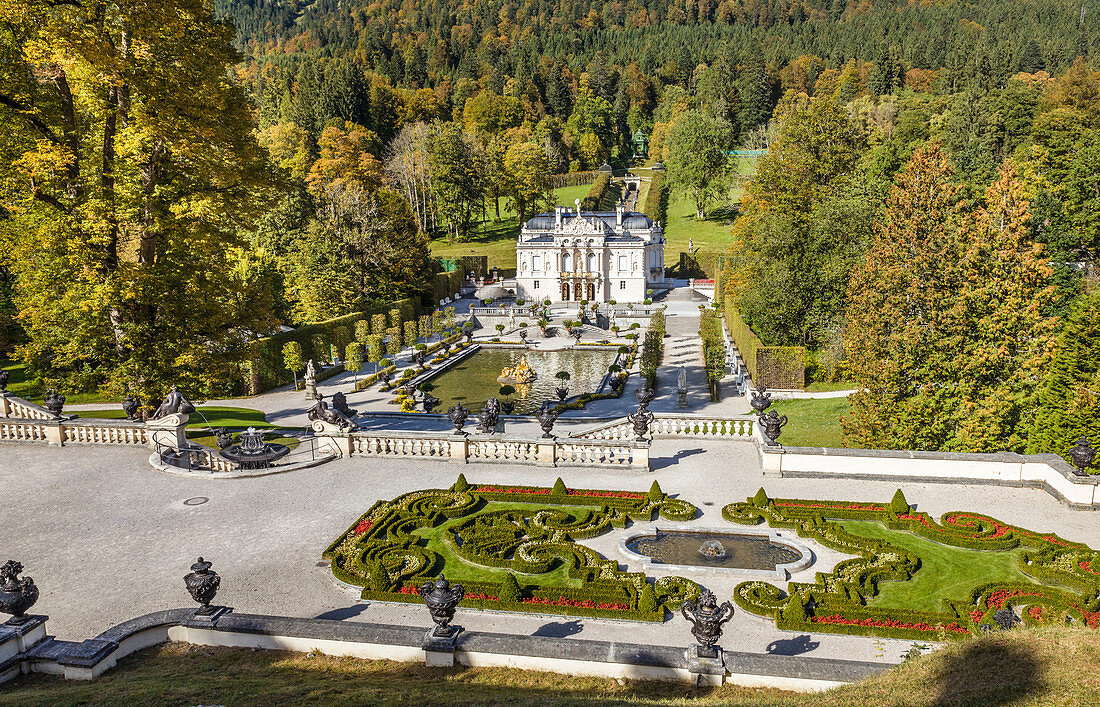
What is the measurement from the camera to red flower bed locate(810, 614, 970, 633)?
13.4m

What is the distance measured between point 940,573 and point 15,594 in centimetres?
1832

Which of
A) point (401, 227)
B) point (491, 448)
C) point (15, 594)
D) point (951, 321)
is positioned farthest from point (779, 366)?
point (401, 227)

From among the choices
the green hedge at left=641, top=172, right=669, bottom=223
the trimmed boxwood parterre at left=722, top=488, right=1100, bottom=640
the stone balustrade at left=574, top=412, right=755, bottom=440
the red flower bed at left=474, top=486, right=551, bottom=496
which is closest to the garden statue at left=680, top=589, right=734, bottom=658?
the trimmed boxwood parterre at left=722, top=488, right=1100, bottom=640

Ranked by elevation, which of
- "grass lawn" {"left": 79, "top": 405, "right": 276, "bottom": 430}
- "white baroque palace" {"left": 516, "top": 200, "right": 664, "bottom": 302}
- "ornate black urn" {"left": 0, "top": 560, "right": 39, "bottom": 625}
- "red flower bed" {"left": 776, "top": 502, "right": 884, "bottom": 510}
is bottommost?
"red flower bed" {"left": 776, "top": 502, "right": 884, "bottom": 510}

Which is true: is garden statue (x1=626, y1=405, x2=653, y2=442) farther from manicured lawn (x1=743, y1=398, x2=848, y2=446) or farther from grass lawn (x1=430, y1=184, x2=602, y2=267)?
grass lawn (x1=430, y1=184, x2=602, y2=267)

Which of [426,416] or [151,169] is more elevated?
[151,169]

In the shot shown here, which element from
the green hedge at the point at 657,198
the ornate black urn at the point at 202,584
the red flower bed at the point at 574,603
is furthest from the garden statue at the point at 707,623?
the green hedge at the point at 657,198

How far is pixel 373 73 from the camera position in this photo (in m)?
134

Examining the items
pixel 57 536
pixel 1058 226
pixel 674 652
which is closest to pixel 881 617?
pixel 674 652

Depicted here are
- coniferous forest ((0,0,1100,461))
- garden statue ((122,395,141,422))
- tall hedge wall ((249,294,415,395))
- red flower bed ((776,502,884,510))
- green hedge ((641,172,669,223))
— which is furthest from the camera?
green hedge ((641,172,669,223))

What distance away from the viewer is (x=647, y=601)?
14.4 metres

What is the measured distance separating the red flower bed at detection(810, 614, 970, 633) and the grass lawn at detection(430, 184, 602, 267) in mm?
83320

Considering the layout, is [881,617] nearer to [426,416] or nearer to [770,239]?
[426,416]

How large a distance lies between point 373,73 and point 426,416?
117 m
